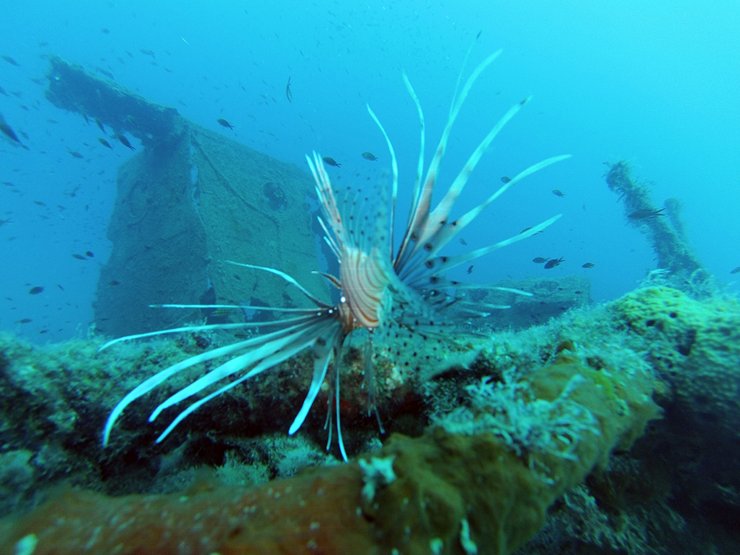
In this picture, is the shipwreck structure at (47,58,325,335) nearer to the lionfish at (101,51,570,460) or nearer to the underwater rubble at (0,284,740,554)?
the underwater rubble at (0,284,740,554)

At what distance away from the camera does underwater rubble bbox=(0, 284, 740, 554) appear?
101cm

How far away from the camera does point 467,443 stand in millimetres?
1083

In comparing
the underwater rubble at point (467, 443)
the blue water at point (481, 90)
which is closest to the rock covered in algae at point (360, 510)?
the underwater rubble at point (467, 443)

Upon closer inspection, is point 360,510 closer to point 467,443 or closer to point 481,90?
point 467,443

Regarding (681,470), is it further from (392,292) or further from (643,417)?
(392,292)

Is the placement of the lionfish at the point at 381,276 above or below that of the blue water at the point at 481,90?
below

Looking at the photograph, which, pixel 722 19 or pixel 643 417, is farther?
pixel 722 19

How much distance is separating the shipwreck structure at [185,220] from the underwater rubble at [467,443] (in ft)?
20.4

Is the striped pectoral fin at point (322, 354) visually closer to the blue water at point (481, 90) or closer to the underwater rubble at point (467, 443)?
the underwater rubble at point (467, 443)

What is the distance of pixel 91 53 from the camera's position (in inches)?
3383

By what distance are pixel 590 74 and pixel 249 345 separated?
14497 centimetres

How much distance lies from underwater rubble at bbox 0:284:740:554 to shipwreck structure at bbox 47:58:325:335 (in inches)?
245

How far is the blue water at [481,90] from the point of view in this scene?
283ft

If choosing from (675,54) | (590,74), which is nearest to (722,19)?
(675,54)
